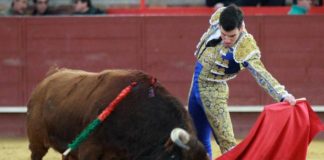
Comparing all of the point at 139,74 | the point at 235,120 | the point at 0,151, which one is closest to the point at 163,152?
the point at 139,74

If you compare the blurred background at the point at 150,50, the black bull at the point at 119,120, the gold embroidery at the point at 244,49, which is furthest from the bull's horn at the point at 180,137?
the blurred background at the point at 150,50

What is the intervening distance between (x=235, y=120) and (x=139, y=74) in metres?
4.05

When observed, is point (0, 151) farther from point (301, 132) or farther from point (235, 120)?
point (301, 132)

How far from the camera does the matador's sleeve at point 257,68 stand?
4922mm

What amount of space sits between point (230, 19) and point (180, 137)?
788 millimetres

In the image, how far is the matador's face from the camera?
4883 millimetres

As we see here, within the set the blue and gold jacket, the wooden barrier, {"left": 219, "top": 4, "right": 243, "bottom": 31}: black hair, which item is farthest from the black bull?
the wooden barrier

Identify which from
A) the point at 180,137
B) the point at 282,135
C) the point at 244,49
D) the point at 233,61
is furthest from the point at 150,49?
the point at 180,137

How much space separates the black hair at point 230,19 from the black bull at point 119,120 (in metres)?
0.50

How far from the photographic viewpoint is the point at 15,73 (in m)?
9.16

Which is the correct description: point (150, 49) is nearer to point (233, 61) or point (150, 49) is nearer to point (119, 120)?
point (233, 61)

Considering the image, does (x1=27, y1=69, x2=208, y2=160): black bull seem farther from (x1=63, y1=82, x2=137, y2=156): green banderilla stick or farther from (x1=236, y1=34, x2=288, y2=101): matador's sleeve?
(x1=236, y1=34, x2=288, y2=101): matador's sleeve

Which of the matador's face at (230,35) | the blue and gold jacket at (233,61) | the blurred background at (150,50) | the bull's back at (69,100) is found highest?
the matador's face at (230,35)

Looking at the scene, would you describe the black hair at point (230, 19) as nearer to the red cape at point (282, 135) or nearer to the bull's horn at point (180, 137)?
the red cape at point (282, 135)
